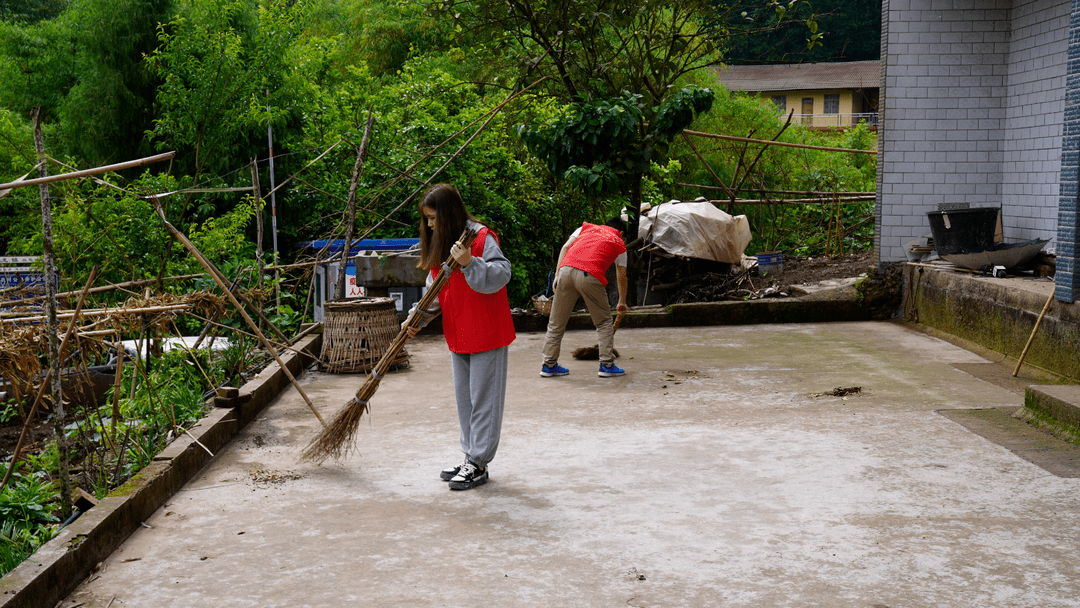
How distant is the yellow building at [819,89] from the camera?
40656 millimetres

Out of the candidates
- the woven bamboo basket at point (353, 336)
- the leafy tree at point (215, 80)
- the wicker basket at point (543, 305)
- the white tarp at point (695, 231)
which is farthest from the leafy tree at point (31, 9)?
the woven bamboo basket at point (353, 336)

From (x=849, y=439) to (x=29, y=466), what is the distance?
560cm

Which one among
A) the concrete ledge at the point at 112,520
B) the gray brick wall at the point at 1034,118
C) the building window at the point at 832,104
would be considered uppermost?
the building window at the point at 832,104

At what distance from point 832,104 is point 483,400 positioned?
1644 inches

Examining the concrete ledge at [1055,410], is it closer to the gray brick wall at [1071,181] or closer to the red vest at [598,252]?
the gray brick wall at [1071,181]

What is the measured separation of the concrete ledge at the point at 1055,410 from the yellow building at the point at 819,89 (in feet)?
116

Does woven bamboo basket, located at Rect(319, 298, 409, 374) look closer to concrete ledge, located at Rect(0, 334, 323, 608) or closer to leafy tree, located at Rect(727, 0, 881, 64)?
concrete ledge, located at Rect(0, 334, 323, 608)

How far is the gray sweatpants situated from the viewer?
523 centimetres

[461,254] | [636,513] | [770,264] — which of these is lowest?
[636,513]

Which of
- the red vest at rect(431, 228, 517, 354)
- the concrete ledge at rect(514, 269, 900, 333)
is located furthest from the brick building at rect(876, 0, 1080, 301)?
the red vest at rect(431, 228, 517, 354)

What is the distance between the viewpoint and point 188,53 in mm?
11250

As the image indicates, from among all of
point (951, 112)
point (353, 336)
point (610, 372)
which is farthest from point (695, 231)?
point (353, 336)

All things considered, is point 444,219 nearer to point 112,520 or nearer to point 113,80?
point 112,520

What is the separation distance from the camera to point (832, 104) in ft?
141
